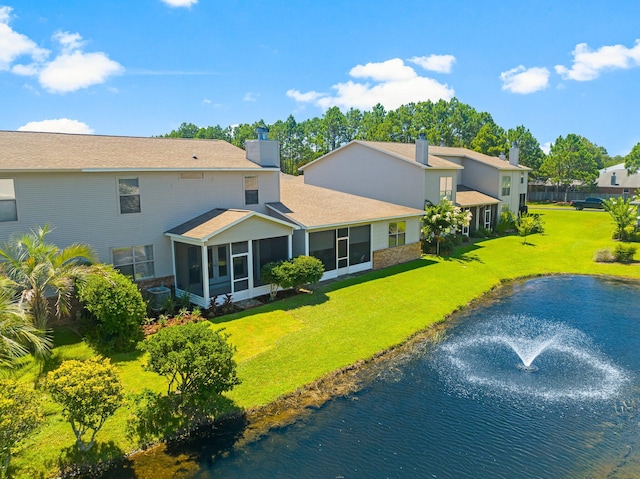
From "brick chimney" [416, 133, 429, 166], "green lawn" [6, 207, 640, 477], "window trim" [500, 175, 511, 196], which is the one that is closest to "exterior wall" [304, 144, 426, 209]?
"brick chimney" [416, 133, 429, 166]

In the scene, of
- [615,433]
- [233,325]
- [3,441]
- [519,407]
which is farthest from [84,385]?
[615,433]

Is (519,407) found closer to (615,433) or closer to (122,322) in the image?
(615,433)

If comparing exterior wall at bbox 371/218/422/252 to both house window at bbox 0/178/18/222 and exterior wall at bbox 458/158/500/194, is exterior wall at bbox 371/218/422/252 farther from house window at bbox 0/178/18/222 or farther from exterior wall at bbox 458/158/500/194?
house window at bbox 0/178/18/222

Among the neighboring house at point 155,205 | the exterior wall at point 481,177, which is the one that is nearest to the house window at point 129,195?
the neighboring house at point 155,205

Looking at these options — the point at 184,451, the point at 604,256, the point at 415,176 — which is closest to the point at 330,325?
the point at 184,451

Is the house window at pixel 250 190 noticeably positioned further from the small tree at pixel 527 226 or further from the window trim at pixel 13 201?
the small tree at pixel 527 226

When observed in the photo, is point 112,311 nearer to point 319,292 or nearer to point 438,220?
point 319,292
